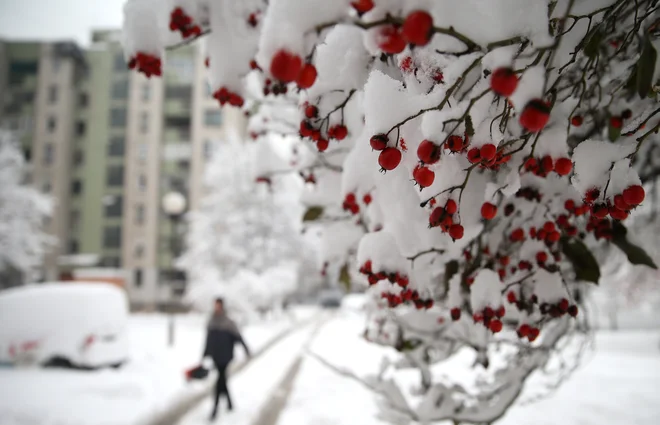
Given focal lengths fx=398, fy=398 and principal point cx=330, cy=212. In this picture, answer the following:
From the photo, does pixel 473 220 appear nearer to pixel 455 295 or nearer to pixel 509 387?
pixel 455 295

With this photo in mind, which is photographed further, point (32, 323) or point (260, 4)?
point (32, 323)

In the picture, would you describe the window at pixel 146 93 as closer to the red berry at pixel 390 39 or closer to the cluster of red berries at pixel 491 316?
the cluster of red berries at pixel 491 316

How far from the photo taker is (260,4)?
2.05 metres

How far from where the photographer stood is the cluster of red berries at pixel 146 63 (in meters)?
1.80

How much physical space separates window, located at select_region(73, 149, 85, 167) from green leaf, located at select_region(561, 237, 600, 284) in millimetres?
37068

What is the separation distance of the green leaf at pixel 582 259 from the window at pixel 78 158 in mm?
37068

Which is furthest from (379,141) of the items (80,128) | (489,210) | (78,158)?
(80,128)

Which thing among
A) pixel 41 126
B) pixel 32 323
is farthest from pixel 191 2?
pixel 41 126

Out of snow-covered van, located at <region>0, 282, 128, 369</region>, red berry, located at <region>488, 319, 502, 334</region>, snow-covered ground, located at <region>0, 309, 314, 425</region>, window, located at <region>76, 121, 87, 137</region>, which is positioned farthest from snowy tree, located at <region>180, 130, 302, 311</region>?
window, located at <region>76, 121, 87, 137</region>

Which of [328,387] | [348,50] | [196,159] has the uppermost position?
[196,159]

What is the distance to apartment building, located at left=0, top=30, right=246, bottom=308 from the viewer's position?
101ft

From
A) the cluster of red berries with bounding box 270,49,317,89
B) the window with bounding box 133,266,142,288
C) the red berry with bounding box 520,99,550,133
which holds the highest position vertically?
the cluster of red berries with bounding box 270,49,317,89

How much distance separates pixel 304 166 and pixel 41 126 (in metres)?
36.7

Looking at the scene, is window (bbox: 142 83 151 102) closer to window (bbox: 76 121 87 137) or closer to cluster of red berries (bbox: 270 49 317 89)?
window (bbox: 76 121 87 137)
